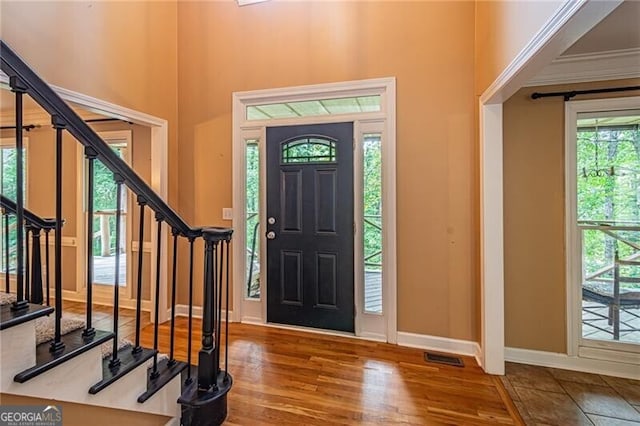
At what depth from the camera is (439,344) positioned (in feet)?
9.34

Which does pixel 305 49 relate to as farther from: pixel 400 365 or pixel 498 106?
pixel 400 365

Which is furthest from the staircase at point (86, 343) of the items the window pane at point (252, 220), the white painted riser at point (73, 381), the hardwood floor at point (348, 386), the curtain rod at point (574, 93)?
the curtain rod at point (574, 93)

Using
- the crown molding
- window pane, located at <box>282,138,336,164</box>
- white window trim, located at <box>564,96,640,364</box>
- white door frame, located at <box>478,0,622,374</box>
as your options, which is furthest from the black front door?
white window trim, located at <box>564,96,640,364</box>

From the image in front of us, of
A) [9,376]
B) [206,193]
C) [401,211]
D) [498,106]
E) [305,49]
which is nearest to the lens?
[9,376]

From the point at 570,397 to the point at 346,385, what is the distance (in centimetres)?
153

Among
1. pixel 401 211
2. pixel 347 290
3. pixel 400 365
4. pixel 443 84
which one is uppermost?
pixel 443 84

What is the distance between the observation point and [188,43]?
11.6ft

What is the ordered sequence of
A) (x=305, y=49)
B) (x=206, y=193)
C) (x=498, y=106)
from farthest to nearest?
(x=206, y=193) → (x=305, y=49) → (x=498, y=106)

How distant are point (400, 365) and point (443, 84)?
7.95ft

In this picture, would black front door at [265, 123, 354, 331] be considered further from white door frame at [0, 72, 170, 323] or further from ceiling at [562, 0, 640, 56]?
ceiling at [562, 0, 640, 56]

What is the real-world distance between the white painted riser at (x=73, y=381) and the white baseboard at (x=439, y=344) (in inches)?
78.6

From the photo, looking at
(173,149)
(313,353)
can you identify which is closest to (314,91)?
(173,149)

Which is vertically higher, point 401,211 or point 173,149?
point 173,149

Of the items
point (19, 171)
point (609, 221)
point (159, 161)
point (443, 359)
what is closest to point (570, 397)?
point (443, 359)
